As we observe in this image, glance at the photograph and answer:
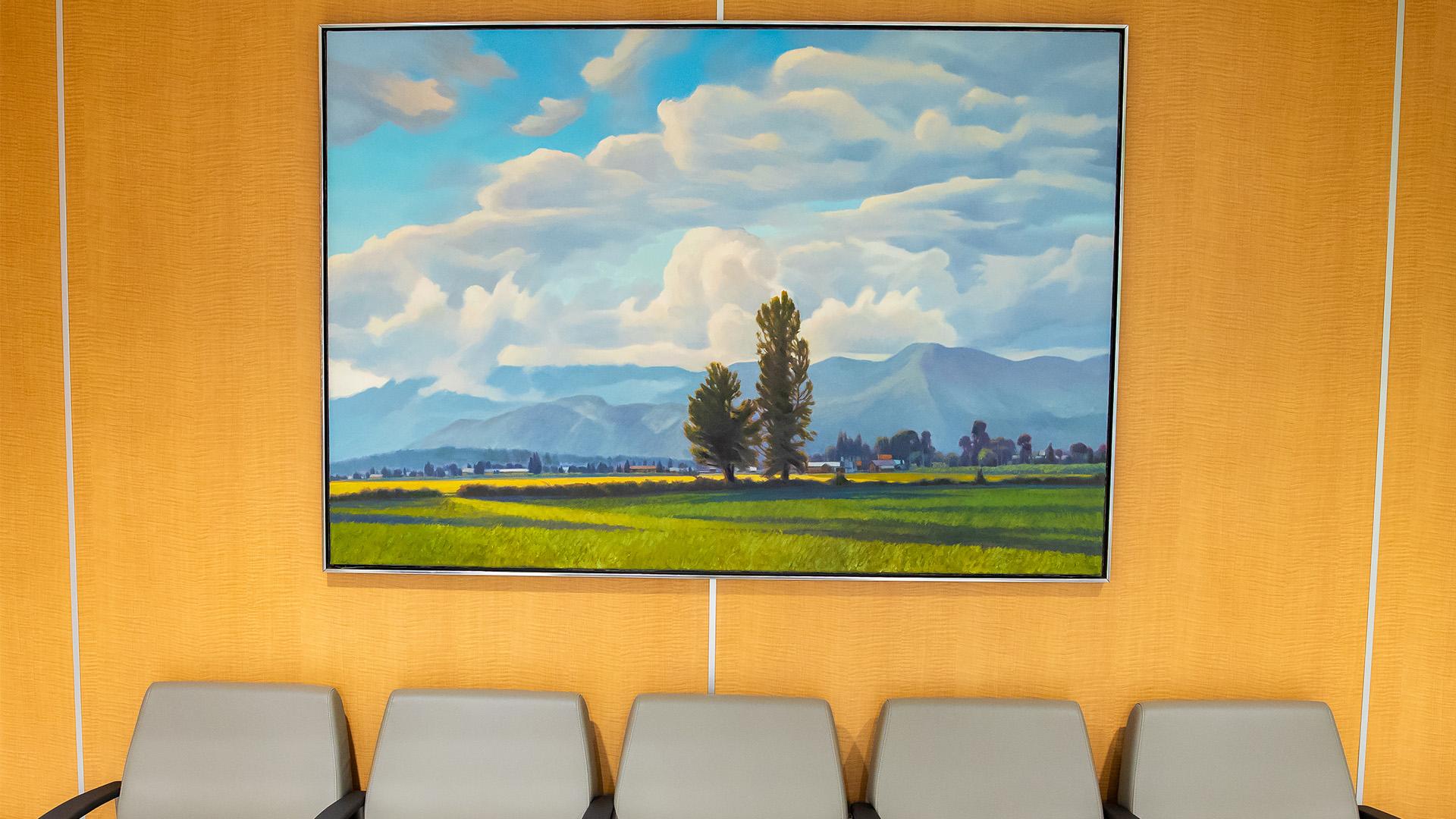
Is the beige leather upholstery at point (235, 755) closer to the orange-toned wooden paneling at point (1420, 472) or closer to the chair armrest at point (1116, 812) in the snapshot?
the chair armrest at point (1116, 812)

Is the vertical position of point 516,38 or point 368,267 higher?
Result: point 516,38

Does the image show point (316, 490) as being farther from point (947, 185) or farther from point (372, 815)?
point (947, 185)

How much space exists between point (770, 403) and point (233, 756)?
182 cm

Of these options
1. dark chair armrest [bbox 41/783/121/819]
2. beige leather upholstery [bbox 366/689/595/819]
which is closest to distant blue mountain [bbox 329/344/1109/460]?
→ beige leather upholstery [bbox 366/689/595/819]

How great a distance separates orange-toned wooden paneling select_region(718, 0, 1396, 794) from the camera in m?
2.17

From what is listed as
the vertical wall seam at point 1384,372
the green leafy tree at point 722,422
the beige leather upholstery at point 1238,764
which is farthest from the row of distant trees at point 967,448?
the vertical wall seam at point 1384,372

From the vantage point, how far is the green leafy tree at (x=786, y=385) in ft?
7.15

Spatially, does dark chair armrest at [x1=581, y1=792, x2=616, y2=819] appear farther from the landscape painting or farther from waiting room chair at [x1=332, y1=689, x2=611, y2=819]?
the landscape painting

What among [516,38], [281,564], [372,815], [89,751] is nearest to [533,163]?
[516,38]

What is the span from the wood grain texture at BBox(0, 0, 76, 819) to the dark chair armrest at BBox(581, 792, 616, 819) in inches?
65.7

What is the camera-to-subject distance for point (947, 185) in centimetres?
216

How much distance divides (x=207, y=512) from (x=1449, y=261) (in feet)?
12.2

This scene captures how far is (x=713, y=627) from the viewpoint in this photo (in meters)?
2.28

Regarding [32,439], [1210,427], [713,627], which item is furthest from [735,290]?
[32,439]
